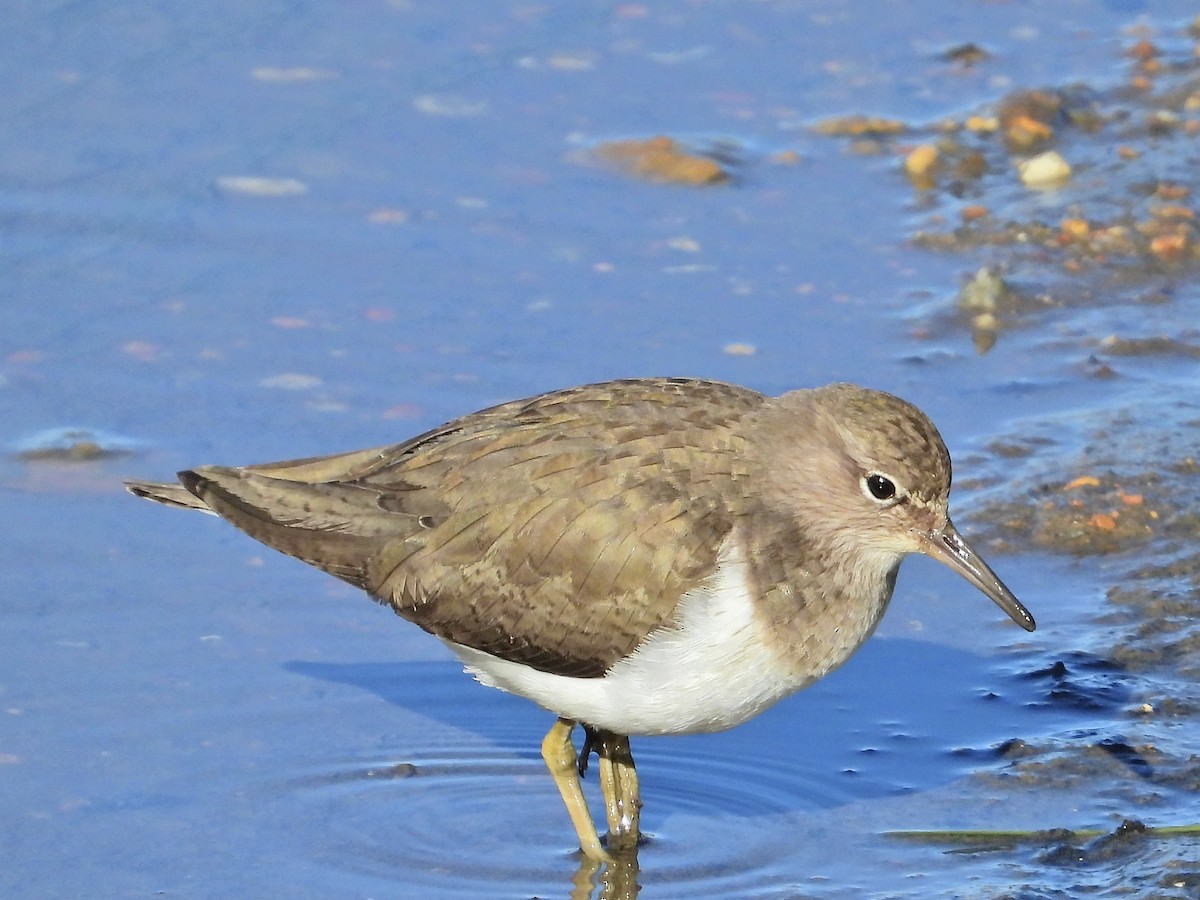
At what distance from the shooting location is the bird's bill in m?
6.79

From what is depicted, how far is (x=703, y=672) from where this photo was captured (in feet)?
21.0

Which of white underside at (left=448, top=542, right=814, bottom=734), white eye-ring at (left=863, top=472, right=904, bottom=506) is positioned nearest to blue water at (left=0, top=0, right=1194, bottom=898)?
white underside at (left=448, top=542, right=814, bottom=734)

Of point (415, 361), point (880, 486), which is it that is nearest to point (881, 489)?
point (880, 486)

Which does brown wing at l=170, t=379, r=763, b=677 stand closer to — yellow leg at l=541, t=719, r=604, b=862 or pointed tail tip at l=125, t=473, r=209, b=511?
pointed tail tip at l=125, t=473, r=209, b=511

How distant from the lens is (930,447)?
666cm

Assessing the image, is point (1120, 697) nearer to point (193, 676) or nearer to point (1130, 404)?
point (1130, 404)

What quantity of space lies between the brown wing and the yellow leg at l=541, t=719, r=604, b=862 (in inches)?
24.8

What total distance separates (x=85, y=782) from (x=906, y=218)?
245 inches

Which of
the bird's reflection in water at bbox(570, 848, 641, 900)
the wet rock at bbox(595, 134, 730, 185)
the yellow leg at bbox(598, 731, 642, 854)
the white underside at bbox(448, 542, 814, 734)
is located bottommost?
the bird's reflection in water at bbox(570, 848, 641, 900)

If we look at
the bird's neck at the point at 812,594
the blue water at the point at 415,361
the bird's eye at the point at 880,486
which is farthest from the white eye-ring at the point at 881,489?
the blue water at the point at 415,361

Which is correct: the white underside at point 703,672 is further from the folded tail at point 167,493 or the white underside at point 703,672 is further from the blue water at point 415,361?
the folded tail at point 167,493

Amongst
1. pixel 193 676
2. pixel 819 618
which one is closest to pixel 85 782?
pixel 193 676

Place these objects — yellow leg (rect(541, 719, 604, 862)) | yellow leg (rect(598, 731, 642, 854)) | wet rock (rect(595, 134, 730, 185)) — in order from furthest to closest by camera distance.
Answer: wet rock (rect(595, 134, 730, 185)) → yellow leg (rect(598, 731, 642, 854)) → yellow leg (rect(541, 719, 604, 862))

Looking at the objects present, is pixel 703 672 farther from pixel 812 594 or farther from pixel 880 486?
pixel 880 486
